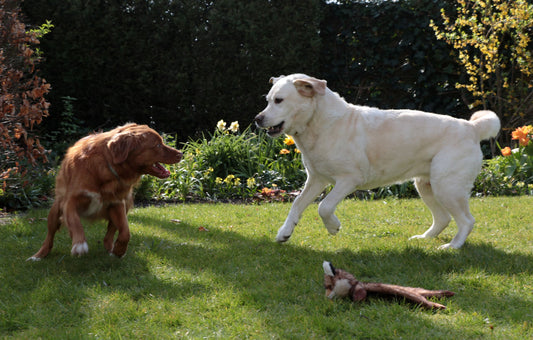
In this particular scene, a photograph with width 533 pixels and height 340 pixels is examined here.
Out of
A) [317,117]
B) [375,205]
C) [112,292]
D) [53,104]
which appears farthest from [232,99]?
[112,292]

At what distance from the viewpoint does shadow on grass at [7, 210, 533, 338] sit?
131 inches

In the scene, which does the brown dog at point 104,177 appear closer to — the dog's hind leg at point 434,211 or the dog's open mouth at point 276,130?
the dog's open mouth at point 276,130

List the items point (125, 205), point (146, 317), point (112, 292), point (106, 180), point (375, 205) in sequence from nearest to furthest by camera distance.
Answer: point (146, 317)
point (112, 292)
point (106, 180)
point (125, 205)
point (375, 205)

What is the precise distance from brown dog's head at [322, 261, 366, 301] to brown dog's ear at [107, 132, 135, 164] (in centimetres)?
186

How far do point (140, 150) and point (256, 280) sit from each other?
4.75 ft

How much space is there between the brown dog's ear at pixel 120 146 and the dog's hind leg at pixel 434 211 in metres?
2.87

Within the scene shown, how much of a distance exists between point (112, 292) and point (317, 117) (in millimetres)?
2360

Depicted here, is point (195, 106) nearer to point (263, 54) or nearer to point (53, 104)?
point (263, 54)

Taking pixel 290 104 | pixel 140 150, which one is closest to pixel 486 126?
pixel 290 104

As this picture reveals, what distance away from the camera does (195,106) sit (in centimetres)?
977

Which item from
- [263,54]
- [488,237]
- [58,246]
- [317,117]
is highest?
[263,54]

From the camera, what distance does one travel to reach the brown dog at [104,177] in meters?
4.11

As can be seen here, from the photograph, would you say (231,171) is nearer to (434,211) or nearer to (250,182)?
(250,182)

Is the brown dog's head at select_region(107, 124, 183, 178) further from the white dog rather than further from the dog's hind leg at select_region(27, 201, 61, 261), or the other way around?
the white dog
